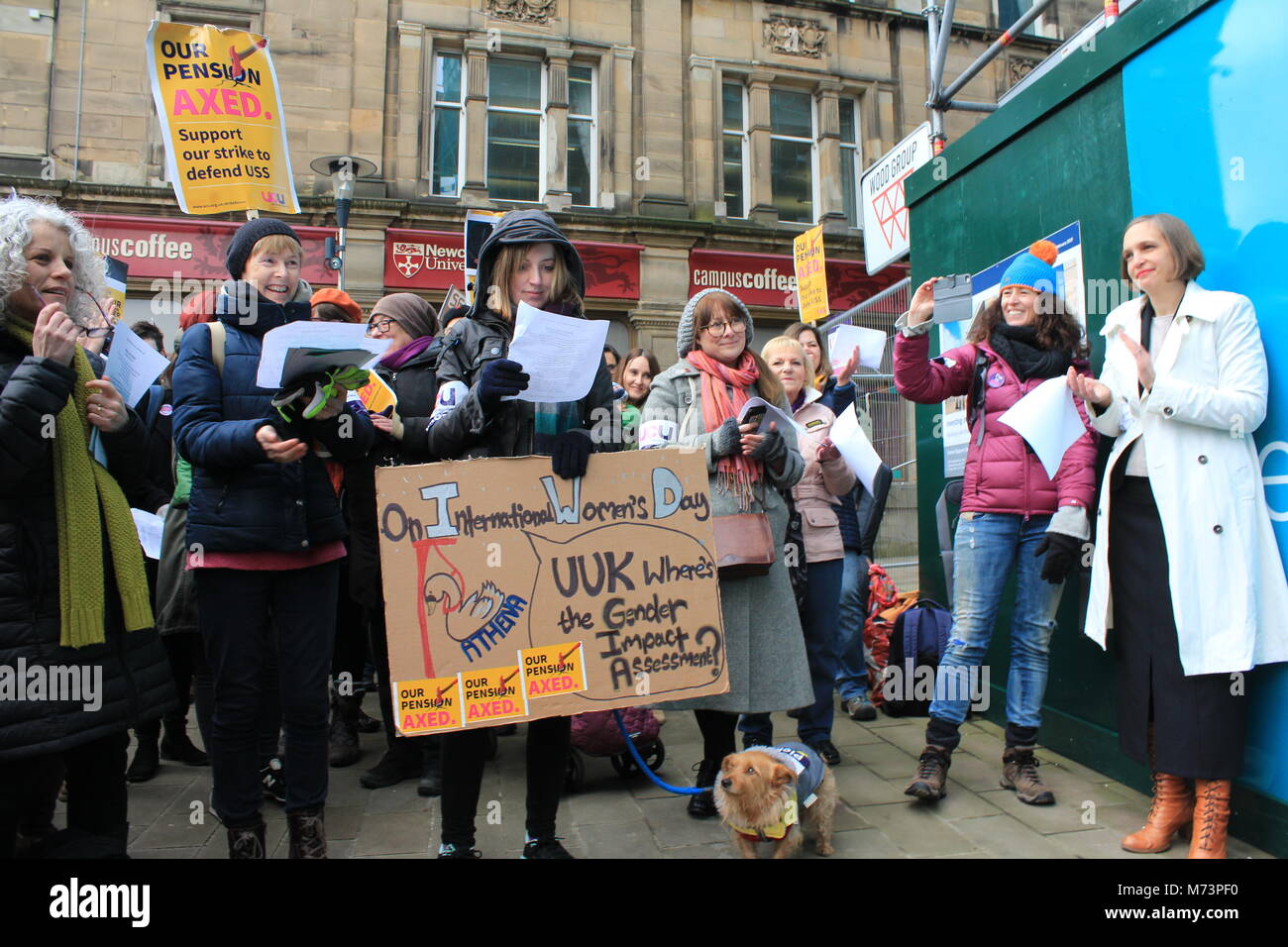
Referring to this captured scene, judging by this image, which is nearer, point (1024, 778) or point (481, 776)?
point (481, 776)

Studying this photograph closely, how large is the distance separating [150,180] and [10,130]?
1.91 m

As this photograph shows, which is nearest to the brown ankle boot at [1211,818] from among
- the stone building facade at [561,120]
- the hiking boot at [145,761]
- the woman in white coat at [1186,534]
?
the woman in white coat at [1186,534]

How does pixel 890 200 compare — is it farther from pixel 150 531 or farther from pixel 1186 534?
pixel 150 531

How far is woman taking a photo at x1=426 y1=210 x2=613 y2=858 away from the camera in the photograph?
2.54 m

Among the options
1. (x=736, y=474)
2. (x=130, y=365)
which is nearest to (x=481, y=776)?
(x=736, y=474)

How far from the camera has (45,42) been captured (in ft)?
41.2

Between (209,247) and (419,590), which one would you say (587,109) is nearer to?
(209,247)

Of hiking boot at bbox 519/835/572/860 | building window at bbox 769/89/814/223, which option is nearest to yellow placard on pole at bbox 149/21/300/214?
hiking boot at bbox 519/835/572/860

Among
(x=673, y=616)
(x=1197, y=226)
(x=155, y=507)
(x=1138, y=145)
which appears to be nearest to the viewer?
(x=673, y=616)

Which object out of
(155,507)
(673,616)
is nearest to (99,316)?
(155,507)

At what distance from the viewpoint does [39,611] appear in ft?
7.18

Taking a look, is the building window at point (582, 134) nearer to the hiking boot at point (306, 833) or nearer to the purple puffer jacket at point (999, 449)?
the purple puffer jacket at point (999, 449)

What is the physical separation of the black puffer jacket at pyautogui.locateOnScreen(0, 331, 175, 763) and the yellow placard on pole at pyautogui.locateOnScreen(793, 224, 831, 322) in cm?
675

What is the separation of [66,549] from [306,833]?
1136 millimetres
